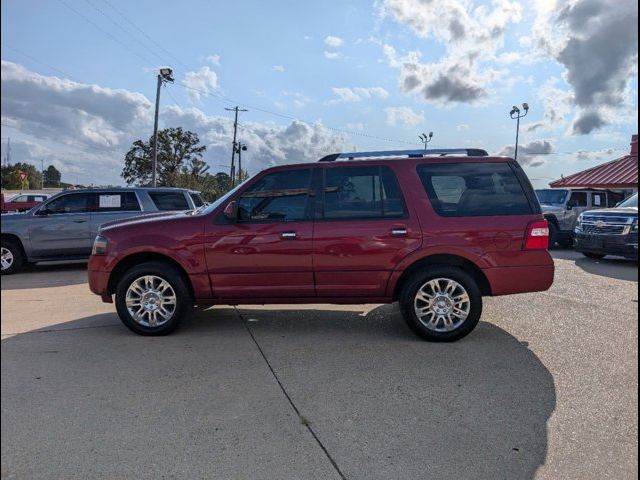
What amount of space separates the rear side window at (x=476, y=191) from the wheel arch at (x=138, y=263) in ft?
8.93

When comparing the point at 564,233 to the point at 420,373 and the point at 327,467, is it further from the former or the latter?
the point at 327,467

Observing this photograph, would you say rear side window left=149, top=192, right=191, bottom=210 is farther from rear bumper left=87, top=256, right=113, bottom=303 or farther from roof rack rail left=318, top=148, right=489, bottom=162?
roof rack rail left=318, top=148, right=489, bottom=162

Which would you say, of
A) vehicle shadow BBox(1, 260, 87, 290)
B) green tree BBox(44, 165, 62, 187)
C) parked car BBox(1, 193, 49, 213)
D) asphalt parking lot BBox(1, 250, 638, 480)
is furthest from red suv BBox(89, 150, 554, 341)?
parked car BBox(1, 193, 49, 213)

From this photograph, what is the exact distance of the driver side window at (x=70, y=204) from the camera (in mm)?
9484

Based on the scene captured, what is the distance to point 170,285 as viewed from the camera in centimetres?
484

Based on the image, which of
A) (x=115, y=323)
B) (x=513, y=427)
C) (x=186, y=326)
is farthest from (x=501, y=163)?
(x=115, y=323)

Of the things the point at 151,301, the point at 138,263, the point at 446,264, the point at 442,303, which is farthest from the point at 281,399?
the point at 138,263

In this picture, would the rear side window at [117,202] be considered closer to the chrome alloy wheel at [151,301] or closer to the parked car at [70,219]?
the parked car at [70,219]

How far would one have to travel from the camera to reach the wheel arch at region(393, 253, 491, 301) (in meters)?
4.73

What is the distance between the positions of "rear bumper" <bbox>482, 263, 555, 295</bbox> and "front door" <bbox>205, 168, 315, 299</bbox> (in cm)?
186

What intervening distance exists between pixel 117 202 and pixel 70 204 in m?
0.91

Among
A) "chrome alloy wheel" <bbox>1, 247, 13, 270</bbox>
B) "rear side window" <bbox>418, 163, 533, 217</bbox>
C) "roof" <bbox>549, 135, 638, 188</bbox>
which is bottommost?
"chrome alloy wheel" <bbox>1, 247, 13, 270</bbox>

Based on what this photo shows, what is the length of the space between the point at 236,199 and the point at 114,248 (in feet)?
4.62

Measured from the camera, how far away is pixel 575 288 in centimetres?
746
